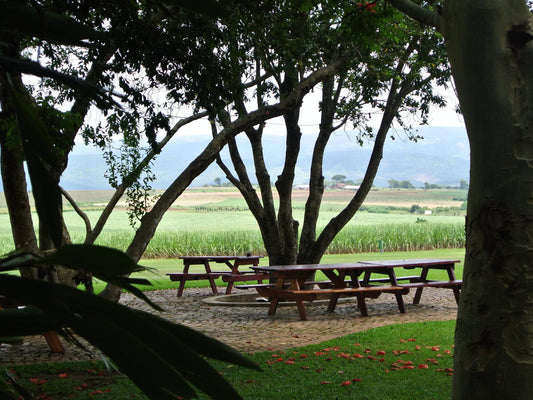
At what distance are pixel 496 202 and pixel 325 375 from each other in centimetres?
346

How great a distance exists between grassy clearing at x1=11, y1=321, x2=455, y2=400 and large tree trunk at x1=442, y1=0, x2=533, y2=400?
8.05 ft

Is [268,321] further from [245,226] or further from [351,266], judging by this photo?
[245,226]

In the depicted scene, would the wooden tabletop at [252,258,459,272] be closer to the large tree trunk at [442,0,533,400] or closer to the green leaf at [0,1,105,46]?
the large tree trunk at [442,0,533,400]

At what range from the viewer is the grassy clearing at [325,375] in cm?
527

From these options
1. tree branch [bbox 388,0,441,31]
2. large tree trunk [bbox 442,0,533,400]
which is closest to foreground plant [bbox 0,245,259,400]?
large tree trunk [bbox 442,0,533,400]

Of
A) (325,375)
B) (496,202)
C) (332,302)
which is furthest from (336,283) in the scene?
(496,202)

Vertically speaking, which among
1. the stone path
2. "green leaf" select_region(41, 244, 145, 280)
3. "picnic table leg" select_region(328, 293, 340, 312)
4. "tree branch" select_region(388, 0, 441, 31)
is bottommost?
the stone path

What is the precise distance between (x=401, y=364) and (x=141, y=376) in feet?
20.2

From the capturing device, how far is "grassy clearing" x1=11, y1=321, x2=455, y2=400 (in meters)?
5.27

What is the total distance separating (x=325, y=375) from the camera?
5.86m

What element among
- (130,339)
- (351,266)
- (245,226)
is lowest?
(245,226)

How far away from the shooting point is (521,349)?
2701mm

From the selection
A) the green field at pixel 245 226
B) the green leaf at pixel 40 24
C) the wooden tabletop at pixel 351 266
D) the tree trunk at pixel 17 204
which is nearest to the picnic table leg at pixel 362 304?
the wooden tabletop at pixel 351 266

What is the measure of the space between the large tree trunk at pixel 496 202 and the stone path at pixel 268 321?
4673mm
